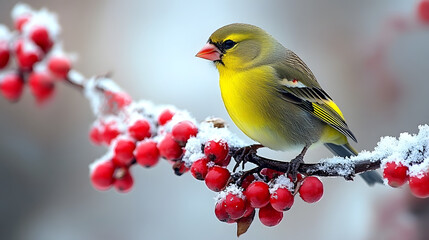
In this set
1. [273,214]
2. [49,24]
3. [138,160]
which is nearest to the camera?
[273,214]

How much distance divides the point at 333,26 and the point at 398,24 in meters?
1.05

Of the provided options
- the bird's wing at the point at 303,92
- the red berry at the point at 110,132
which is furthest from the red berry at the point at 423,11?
the red berry at the point at 110,132

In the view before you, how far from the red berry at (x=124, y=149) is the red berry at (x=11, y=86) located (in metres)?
0.39

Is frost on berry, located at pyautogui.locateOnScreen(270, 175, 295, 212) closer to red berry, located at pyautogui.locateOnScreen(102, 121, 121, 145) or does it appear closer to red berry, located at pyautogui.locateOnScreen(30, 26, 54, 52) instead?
red berry, located at pyautogui.locateOnScreen(102, 121, 121, 145)

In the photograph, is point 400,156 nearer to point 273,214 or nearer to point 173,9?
point 273,214

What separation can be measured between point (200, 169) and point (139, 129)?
243 mm

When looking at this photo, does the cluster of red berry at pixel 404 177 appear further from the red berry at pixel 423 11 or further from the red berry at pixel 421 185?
the red berry at pixel 423 11

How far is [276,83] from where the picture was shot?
3.96ft

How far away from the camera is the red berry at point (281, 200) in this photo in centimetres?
86

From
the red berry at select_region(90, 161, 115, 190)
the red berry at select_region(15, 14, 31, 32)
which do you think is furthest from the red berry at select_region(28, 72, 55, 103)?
the red berry at select_region(90, 161, 115, 190)

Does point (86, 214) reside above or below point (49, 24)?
below

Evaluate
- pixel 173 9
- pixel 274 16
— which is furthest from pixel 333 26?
pixel 173 9

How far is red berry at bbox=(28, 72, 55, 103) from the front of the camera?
1.35 metres

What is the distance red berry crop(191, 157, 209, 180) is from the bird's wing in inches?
13.4
